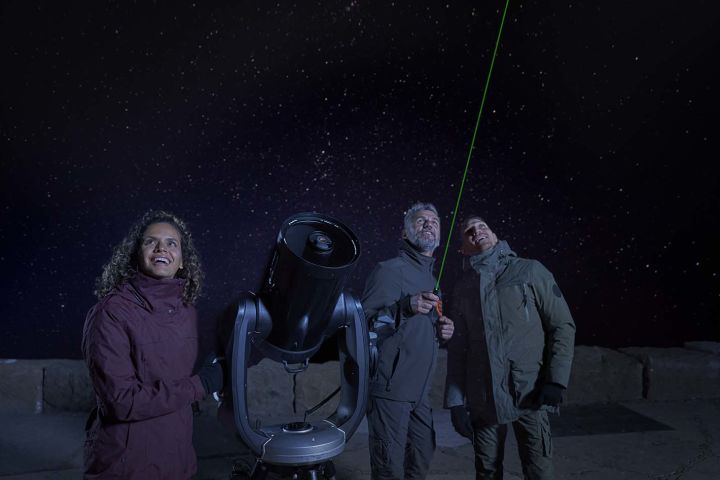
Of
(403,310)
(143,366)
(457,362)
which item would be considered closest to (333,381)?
(457,362)

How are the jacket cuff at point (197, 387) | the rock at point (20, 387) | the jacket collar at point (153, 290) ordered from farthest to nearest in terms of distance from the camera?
the rock at point (20, 387)
the jacket collar at point (153, 290)
the jacket cuff at point (197, 387)

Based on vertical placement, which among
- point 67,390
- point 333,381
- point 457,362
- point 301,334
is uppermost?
point 301,334

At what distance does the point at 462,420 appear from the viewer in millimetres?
2893

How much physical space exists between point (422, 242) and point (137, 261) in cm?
147

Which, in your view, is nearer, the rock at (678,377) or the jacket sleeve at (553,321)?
the jacket sleeve at (553,321)

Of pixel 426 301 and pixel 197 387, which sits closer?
pixel 197 387

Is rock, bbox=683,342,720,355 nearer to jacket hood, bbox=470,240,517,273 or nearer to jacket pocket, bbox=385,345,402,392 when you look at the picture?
jacket hood, bbox=470,240,517,273

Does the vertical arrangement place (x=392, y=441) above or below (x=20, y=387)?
above

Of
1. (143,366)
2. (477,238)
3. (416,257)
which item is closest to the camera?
(143,366)

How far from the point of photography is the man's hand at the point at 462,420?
288 centimetres

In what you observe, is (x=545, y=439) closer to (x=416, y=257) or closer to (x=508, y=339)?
(x=508, y=339)

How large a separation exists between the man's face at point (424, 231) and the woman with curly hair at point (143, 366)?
129 centimetres

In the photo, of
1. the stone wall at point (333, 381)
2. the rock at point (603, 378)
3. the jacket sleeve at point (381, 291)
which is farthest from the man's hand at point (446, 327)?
the rock at point (603, 378)

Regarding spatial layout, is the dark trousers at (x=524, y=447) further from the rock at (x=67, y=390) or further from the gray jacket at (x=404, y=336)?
the rock at (x=67, y=390)
